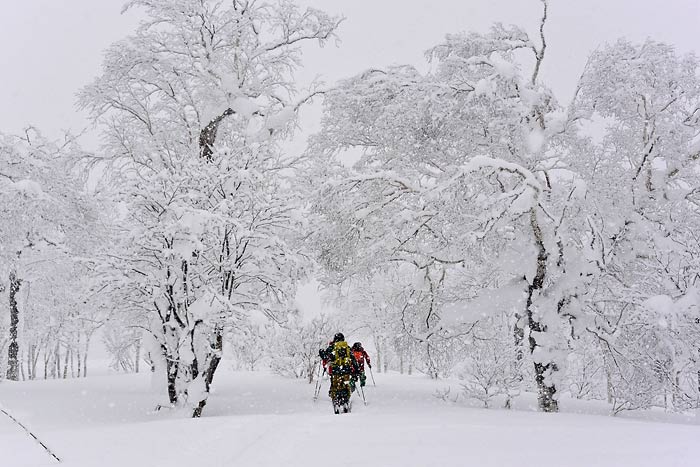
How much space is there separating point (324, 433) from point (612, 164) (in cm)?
885

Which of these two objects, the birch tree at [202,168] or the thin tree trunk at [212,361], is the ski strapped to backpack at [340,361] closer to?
the birch tree at [202,168]

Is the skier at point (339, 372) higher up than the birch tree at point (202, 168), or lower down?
lower down

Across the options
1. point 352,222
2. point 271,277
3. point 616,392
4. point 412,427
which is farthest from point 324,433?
point 616,392

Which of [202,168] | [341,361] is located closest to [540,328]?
[341,361]

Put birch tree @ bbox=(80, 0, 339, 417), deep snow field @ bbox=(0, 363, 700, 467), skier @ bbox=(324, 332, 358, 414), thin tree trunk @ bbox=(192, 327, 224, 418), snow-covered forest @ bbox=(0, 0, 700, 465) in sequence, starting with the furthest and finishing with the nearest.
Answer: thin tree trunk @ bbox=(192, 327, 224, 418), birch tree @ bbox=(80, 0, 339, 417), snow-covered forest @ bbox=(0, 0, 700, 465), skier @ bbox=(324, 332, 358, 414), deep snow field @ bbox=(0, 363, 700, 467)

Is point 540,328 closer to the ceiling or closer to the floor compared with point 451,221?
closer to the floor

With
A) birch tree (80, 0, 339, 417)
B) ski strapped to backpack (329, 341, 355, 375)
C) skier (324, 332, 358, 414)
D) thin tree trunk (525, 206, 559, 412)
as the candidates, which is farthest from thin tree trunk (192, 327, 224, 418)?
thin tree trunk (525, 206, 559, 412)

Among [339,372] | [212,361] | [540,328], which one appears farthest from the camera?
[212,361]

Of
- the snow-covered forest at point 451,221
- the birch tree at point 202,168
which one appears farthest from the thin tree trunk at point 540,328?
the birch tree at point 202,168

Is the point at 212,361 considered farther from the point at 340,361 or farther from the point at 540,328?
the point at 540,328

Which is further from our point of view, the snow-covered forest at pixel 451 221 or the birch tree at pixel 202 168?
the birch tree at pixel 202 168

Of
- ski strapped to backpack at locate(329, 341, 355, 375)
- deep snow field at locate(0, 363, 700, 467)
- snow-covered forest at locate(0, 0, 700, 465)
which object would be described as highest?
snow-covered forest at locate(0, 0, 700, 465)

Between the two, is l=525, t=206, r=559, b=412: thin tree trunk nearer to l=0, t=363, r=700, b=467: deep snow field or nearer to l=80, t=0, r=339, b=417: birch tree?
l=0, t=363, r=700, b=467: deep snow field

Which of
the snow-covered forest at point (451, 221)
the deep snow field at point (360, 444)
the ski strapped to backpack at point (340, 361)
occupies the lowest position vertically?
the deep snow field at point (360, 444)
